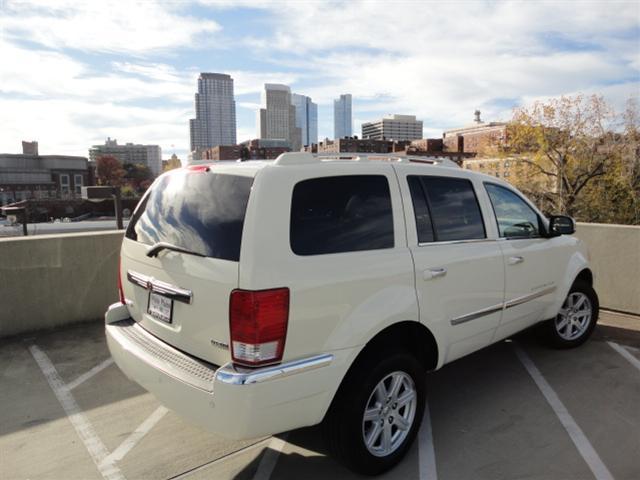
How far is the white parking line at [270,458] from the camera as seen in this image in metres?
2.91

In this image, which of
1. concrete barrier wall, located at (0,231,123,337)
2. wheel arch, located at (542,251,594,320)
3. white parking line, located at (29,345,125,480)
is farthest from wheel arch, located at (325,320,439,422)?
concrete barrier wall, located at (0,231,123,337)

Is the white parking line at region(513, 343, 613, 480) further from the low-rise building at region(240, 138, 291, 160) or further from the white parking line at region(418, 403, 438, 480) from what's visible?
the low-rise building at region(240, 138, 291, 160)

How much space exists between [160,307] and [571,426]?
9.95ft

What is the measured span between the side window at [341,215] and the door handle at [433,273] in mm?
325

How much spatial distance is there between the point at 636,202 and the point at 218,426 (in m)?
19.4

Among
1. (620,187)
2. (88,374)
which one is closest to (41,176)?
(620,187)

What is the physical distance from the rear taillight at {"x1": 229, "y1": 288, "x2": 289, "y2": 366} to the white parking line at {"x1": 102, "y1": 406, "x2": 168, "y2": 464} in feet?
4.81

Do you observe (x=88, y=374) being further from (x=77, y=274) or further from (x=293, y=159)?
(x=293, y=159)

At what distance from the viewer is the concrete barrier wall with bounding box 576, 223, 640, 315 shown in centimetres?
610

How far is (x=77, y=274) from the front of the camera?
5773 millimetres

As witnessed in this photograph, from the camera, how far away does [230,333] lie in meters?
2.36

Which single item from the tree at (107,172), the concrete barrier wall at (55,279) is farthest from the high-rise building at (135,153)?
the concrete barrier wall at (55,279)

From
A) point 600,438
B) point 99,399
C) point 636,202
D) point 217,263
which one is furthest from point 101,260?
point 636,202

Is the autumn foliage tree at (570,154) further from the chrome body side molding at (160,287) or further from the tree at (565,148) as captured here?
the chrome body side molding at (160,287)
